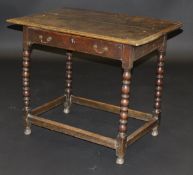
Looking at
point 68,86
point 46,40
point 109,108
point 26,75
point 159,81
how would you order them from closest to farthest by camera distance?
1. point 46,40
2. point 26,75
3. point 159,81
4. point 109,108
5. point 68,86

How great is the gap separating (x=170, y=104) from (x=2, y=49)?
2.64 metres

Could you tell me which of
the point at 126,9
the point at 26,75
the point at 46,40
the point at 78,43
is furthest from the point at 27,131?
the point at 126,9

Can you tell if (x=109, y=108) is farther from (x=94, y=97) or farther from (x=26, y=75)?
(x=26, y=75)

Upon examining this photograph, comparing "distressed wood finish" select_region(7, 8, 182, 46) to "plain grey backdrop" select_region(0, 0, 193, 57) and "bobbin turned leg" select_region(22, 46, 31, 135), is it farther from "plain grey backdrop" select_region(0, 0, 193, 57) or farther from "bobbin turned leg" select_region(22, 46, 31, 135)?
"plain grey backdrop" select_region(0, 0, 193, 57)

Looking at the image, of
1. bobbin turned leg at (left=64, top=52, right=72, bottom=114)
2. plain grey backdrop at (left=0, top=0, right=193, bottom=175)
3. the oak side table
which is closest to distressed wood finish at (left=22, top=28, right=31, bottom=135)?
the oak side table

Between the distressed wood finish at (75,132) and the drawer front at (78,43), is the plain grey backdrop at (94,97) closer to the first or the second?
the distressed wood finish at (75,132)

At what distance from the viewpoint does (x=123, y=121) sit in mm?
4059

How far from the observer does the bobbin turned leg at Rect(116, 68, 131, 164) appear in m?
3.93

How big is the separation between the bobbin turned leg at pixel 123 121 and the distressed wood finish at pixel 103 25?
28cm

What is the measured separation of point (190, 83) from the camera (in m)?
6.14

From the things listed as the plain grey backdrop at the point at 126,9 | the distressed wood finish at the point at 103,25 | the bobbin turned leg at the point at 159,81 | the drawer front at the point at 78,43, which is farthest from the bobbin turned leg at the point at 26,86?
the plain grey backdrop at the point at 126,9

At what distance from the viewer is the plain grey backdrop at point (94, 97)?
13.6 ft

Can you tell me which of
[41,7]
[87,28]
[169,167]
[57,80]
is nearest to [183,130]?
[169,167]

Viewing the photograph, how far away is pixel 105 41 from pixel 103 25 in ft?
1.14
